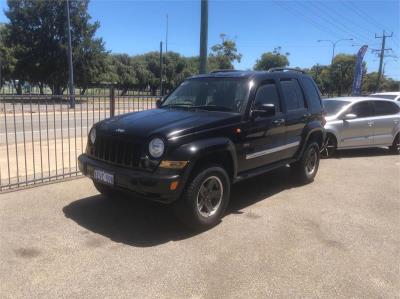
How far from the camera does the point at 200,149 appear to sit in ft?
14.9

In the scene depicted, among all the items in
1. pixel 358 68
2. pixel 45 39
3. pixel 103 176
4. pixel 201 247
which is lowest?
pixel 201 247

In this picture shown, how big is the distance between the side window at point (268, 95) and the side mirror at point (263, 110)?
196 mm

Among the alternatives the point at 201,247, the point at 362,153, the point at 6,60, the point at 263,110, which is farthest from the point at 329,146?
the point at 6,60

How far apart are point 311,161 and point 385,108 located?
4592 mm

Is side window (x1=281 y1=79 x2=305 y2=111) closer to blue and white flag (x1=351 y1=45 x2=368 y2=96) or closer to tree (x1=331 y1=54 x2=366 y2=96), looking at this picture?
blue and white flag (x1=351 y1=45 x2=368 y2=96)

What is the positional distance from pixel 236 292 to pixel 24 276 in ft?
6.39

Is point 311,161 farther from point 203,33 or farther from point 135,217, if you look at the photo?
point 203,33

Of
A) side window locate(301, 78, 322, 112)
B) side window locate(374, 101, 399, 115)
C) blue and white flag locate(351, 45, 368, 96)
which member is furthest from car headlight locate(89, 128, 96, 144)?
blue and white flag locate(351, 45, 368, 96)

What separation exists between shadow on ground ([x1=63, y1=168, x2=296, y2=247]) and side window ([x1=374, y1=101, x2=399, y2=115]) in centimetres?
530

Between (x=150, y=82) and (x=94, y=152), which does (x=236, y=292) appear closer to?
(x=94, y=152)

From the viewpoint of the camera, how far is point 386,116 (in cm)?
1056

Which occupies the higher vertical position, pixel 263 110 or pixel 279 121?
pixel 263 110

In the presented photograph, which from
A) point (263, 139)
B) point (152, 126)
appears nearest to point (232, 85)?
point (263, 139)

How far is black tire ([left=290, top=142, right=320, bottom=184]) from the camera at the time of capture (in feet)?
23.1
